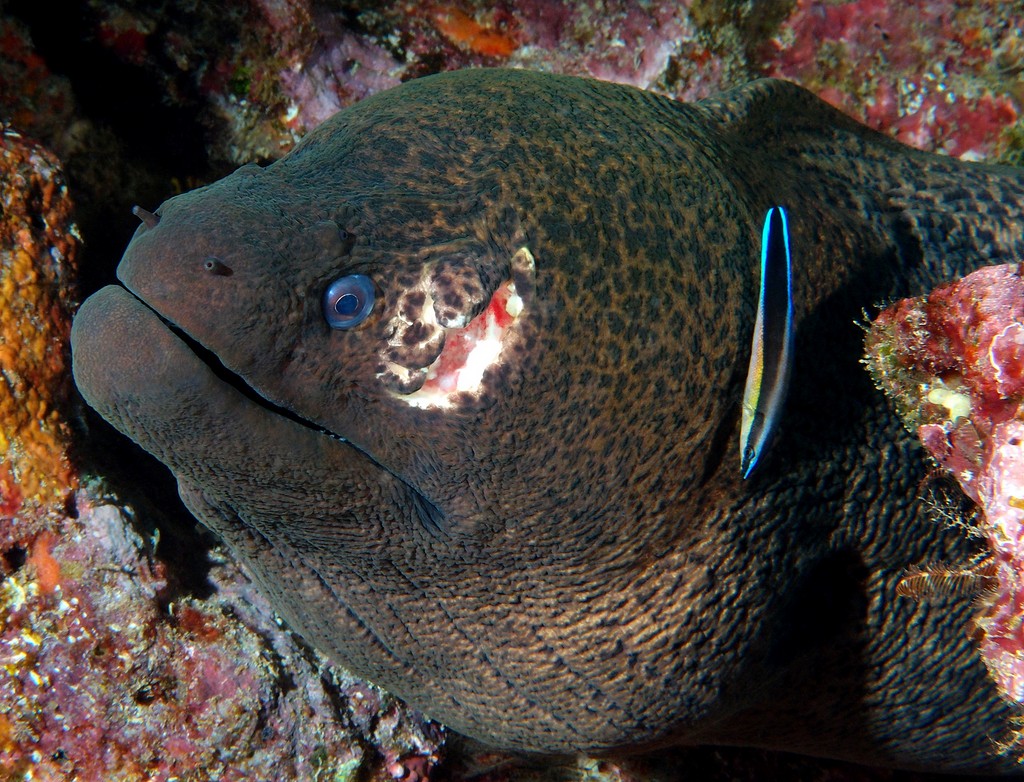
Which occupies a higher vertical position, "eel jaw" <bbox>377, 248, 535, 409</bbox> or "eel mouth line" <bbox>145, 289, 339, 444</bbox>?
"eel jaw" <bbox>377, 248, 535, 409</bbox>

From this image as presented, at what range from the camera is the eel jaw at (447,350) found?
1659 mm

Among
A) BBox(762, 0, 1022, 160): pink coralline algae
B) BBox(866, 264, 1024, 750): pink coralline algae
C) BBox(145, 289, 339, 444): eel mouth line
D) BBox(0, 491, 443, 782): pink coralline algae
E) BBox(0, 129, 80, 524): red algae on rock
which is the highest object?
BBox(762, 0, 1022, 160): pink coralline algae

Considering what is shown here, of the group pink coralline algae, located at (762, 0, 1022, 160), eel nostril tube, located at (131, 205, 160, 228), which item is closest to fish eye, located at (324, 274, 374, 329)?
eel nostril tube, located at (131, 205, 160, 228)

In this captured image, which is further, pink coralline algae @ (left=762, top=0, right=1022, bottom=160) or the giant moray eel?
pink coralline algae @ (left=762, top=0, right=1022, bottom=160)

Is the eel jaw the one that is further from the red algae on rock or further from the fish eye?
the red algae on rock

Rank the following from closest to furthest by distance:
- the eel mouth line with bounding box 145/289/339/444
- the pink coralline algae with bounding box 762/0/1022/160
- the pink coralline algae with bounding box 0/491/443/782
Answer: the eel mouth line with bounding box 145/289/339/444 → the pink coralline algae with bounding box 0/491/443/782 → the pink coralline algae with bounding box 762/0/1022/160

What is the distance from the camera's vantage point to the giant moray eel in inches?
64.2

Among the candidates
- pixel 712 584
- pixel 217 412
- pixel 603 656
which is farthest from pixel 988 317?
pixel 217 412

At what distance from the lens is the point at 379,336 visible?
5.45ft

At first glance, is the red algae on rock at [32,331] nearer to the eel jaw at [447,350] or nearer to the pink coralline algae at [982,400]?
the eel jaw at [447,350]

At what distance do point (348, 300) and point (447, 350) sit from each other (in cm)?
27

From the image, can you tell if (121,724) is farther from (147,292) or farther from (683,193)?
(683,193)

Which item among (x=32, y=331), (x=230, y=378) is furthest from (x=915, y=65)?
(x=32, y=331)

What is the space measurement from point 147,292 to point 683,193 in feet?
4.71
